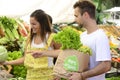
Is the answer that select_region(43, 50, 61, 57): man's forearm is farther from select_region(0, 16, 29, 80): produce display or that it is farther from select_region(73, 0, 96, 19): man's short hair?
select_region(0, 16, 29, 80): produce display

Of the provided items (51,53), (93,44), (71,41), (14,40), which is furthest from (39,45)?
(14,40)

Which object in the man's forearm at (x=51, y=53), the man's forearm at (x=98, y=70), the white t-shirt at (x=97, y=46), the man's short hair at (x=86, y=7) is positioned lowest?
the man's forearm at (x=98, y=70)

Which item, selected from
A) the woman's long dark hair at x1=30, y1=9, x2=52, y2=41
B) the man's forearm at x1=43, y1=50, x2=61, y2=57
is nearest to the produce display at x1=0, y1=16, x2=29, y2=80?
the woman's long dark hair at x1=30, y1=9, x2=52, y2=41

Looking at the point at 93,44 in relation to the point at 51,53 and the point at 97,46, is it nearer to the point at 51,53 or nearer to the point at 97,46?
the point at 97,46

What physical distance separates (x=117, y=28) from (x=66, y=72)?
673 cm

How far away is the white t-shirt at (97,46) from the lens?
3219 millimetres

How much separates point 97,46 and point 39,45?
3.27 ft

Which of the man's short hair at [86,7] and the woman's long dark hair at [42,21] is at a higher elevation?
the man's short hair at [86,7]

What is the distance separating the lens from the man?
321 cm

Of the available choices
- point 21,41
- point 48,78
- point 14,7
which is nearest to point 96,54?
point 48,78

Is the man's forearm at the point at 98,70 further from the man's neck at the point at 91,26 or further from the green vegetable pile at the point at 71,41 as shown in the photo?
the man's neck at the point at 91,26

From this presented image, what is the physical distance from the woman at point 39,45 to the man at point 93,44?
755 mm

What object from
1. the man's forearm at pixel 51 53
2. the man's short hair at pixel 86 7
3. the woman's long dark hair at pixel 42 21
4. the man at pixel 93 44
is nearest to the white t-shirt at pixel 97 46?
the man at pixel 93 44

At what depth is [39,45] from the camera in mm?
4066
